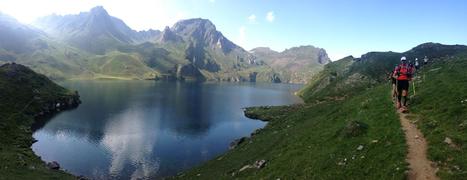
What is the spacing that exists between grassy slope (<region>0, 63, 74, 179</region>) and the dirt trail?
168 feet

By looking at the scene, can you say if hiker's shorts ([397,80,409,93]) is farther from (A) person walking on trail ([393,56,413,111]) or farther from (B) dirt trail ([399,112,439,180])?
(B) dirt trail ([399,112,439,180])

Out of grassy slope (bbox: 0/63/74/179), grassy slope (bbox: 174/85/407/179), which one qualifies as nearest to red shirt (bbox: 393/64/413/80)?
Result: grassy slope (bbox: 174/85/407/179)

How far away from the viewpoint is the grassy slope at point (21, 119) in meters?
58.1

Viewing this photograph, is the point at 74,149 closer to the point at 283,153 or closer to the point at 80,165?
the point at 80,165

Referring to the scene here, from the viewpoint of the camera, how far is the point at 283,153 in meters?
42.7

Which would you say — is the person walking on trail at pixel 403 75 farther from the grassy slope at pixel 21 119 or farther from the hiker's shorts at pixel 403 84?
the grassy slope at pixel 21 119

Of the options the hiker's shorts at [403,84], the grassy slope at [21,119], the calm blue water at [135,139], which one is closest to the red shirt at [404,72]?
the hiker's shorts at [403,84]

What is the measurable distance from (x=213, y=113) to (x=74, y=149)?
250 ft

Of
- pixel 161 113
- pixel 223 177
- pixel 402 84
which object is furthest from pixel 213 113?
pixel 402 84

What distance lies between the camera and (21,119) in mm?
113000

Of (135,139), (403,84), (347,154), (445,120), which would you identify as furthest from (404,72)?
(135,139)

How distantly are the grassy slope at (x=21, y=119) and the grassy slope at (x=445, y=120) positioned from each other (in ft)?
174

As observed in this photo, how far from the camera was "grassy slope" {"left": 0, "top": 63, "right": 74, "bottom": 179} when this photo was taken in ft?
191

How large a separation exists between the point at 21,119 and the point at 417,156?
392ft
